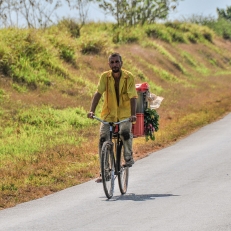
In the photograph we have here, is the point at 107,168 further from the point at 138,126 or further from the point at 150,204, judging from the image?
the point at 138,126

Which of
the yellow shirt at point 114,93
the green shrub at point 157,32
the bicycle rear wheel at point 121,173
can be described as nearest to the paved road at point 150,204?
the bicycle rear wheel at point 121,173

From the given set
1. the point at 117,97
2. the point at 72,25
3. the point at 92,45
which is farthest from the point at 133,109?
the point at 72,25

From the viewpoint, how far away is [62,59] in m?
29.6

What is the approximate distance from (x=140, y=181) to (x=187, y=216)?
3.76 m

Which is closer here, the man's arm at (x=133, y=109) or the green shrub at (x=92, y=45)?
the man's arm at (x=133, y=109)

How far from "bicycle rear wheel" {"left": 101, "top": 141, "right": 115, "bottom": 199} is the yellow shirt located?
444mm

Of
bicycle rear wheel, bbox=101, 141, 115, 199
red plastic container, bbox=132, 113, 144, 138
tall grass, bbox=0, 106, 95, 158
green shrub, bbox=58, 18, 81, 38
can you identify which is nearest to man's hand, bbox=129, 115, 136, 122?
bicycle rear wheel, bbox=101, 141, 115, 199

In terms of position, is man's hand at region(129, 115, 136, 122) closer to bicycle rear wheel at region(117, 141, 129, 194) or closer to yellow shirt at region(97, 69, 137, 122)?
yellow shirt at region(97, 69, 137, 122)

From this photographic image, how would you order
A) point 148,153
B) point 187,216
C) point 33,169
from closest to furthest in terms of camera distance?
point 187,216 < point 33,169 < point 148,153

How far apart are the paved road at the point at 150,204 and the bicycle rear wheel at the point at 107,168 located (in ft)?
0.58

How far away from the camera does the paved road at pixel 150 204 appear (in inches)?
352

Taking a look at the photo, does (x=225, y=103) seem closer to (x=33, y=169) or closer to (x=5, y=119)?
(x=5, y=119)

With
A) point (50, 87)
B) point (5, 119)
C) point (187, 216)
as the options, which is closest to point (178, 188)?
point (187, 216)

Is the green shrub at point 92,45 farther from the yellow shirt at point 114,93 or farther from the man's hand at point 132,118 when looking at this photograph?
the man's hand at point 132,118
